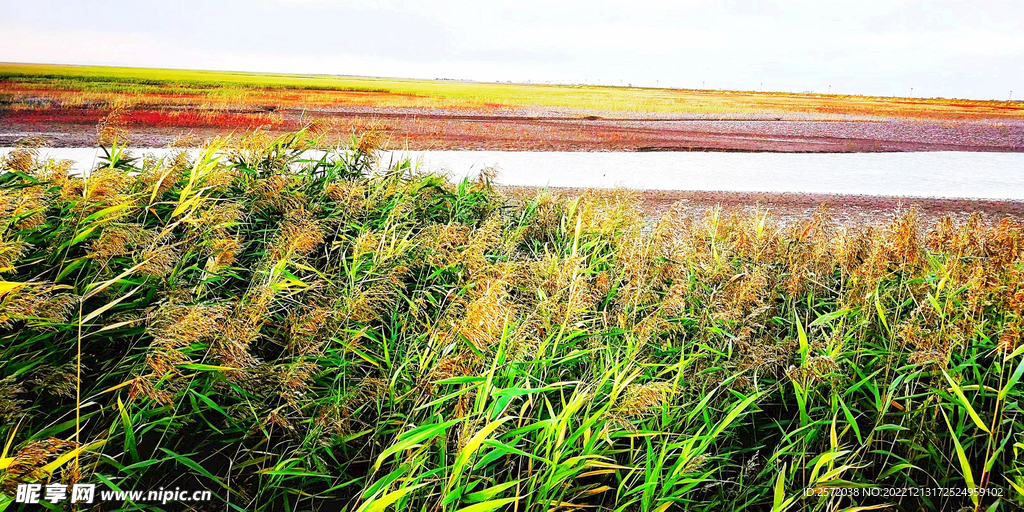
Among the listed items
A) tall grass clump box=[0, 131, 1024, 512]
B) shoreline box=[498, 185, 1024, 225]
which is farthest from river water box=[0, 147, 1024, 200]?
tall grass clump box=[0, 131, 1024, 512]

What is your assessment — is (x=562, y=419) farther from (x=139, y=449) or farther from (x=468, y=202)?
(x=468, y=202)

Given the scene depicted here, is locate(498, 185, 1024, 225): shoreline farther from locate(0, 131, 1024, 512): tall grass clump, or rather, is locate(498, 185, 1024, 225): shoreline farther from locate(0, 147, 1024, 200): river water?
locate(0, 131, 1024, 512): tall grass clump

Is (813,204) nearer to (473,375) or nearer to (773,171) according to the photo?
(773,171)

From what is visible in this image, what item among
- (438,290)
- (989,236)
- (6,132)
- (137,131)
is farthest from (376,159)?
(6,132)

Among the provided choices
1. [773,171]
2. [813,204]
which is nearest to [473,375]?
[813,204]

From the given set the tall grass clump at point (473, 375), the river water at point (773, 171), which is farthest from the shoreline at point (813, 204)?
the tall grass clump at point (473, 375)

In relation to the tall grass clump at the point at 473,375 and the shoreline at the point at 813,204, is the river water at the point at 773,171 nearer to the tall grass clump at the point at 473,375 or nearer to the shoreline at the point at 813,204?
the shoreline at the point at 813,204

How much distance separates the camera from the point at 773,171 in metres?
12.2

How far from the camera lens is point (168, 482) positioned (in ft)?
6.88

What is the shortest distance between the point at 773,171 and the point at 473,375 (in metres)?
11.9

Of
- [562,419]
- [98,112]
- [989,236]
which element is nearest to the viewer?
[562,419]

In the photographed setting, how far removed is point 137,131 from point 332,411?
13.8 meters

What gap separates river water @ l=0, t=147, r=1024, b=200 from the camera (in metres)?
9.90

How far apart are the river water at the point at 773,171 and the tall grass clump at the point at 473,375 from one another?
17.0 feet
